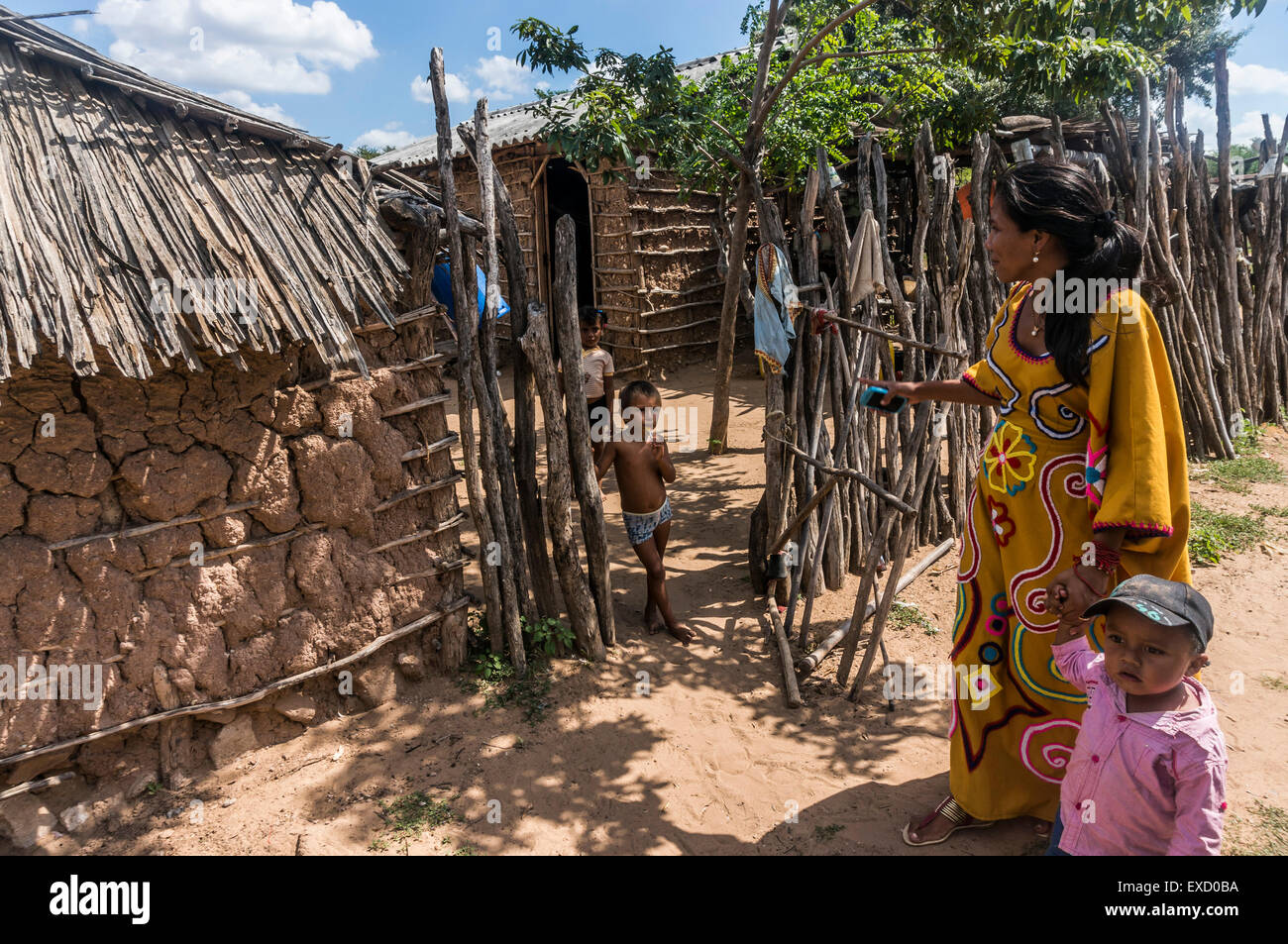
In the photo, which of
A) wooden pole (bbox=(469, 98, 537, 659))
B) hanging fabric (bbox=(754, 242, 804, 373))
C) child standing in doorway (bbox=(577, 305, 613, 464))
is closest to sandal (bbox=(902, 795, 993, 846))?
wooden pole (bbox=(469, 98, 537, 659))

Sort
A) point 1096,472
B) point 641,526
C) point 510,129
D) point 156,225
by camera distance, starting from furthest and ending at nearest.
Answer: point 510,129 → point 641,526 → point 156,225 → point 1096,472

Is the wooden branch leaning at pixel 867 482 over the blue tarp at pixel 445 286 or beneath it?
beneath

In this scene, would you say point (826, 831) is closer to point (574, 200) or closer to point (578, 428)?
point (578, 428)

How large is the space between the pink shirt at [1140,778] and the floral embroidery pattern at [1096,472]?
1.36 ft

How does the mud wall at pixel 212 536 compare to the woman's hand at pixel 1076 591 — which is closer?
the woman's hand at pixel 1076 591

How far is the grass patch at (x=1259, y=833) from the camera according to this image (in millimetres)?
2592

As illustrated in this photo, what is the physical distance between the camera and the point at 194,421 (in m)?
2.97

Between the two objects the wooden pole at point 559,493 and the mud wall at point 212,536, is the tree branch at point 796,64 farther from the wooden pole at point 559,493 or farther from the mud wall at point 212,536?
the mud wall at point 212,536

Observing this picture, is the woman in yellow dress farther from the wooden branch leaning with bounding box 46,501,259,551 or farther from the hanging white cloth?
the wooden branch leaning with bounding box 46,501,259,551

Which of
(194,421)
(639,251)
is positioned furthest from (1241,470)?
(194,421)

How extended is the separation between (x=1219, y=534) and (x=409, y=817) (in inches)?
195

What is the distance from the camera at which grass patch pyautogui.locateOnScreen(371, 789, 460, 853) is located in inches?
108

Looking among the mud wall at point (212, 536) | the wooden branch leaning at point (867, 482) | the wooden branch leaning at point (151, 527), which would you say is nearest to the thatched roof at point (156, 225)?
the mud wall at point (212, 536)

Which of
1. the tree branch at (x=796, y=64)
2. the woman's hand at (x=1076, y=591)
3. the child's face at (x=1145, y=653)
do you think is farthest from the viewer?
the tree branch at (x=796, y=64)
